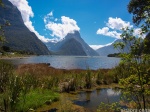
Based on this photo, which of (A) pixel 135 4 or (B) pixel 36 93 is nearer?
(B) pixel 36 93

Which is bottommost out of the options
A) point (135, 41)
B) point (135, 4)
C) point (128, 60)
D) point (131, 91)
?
point (131, 91)

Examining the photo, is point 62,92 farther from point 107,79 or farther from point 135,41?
point 135,41

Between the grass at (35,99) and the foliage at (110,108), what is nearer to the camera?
the foliage at (110,108)

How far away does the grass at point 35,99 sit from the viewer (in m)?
12.6

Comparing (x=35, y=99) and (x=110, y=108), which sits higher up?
(x=110, y=108)

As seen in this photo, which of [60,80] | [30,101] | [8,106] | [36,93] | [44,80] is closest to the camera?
[8,106]

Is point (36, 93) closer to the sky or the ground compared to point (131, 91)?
closer to the ground

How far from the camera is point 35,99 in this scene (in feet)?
47.2

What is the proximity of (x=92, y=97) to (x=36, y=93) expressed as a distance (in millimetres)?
5187

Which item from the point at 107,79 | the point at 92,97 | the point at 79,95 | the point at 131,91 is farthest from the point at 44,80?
the point at 131,91

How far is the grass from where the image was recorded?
12644mm

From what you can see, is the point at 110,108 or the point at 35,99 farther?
the point at 35,99

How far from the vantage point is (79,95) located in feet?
62.0

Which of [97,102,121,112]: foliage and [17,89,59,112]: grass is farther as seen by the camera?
[17,89,59,112]: grass
